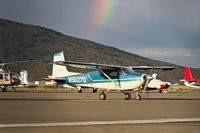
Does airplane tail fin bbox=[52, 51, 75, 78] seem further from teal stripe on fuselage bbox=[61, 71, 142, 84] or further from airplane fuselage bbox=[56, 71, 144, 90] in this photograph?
airplane fuselage bbox=[56, 71, 144, 90]

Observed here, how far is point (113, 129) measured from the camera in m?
12.0

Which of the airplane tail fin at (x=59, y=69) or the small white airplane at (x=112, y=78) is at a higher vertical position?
the airplane tail fin at (x=59, y=69)

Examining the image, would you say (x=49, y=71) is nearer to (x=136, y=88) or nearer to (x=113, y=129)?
(x=136, y=88)

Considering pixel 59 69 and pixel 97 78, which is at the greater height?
pixel 59 69

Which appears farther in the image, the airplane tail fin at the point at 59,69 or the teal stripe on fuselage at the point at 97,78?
the airplane tail fin at the point at 59,69

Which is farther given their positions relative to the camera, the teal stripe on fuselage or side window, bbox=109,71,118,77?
side window, bbox=109,71,118,77

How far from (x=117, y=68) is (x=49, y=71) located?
129 metres

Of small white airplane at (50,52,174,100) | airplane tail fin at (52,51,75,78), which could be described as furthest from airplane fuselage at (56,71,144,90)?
airplane tail fin at (52,51,75,78)

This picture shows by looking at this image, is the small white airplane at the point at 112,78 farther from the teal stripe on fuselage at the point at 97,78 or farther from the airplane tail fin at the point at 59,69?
the airplane tail fin at the point at 59,69

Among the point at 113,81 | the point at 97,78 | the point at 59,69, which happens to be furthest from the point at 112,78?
the point at 59,69

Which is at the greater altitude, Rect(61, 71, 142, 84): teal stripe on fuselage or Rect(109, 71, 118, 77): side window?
Rect(109, 71, 118, 77): side window

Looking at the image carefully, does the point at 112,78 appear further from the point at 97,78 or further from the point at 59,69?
the point at 59,69

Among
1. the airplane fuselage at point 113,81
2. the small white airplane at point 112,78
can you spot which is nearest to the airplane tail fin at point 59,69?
the airplane fuselage at point 113,81

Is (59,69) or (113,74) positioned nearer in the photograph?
(113,74)
